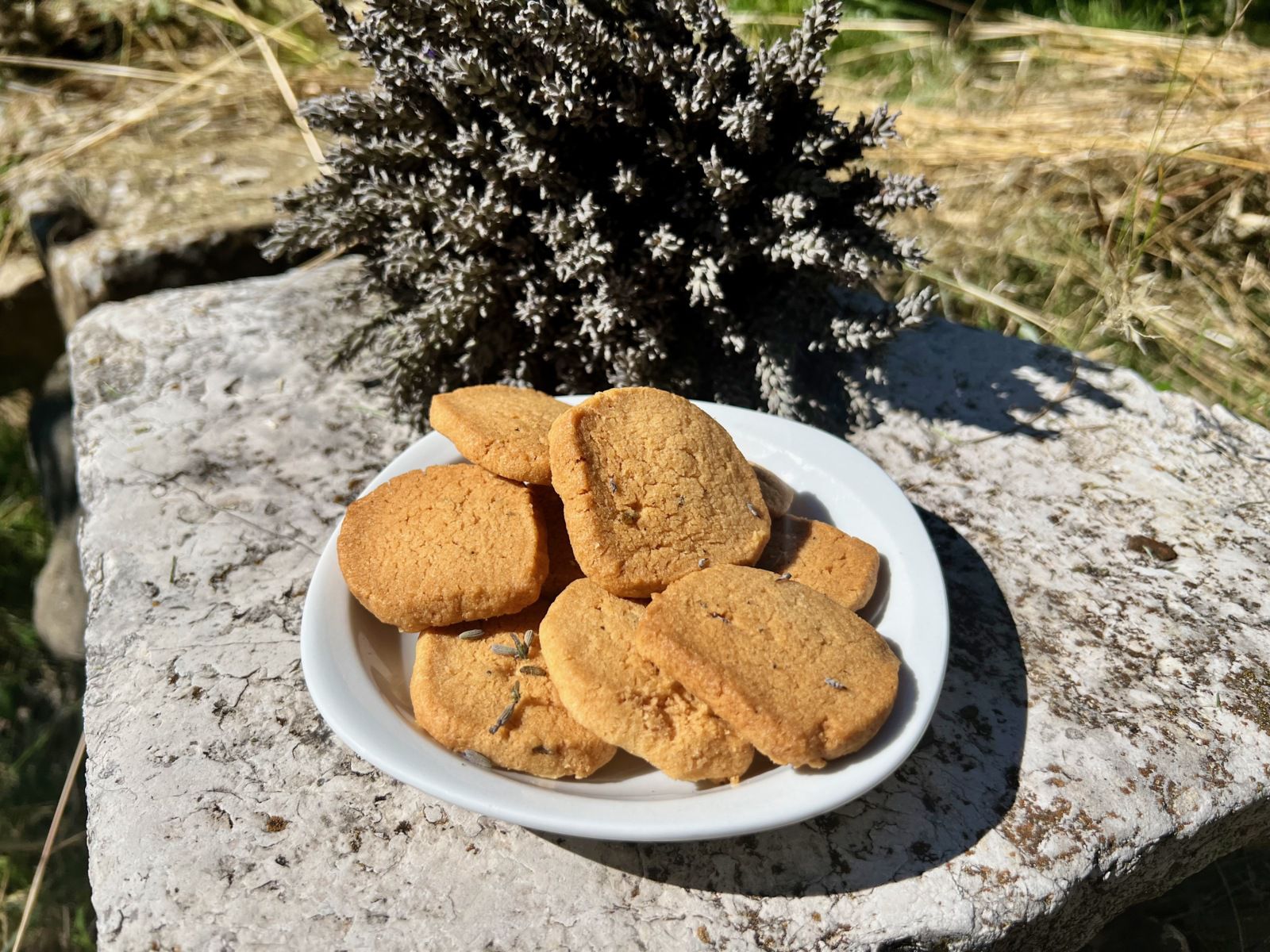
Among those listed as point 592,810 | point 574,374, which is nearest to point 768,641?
point 592,810

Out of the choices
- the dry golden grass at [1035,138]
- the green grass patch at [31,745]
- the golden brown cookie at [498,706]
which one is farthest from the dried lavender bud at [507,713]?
the dry golden grass at [1035,138]

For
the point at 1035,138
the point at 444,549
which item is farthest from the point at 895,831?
the point at 1035,138

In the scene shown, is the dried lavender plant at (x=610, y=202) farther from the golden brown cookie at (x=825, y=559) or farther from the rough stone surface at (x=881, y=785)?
the golden brown cookie at (x=825, y=559)

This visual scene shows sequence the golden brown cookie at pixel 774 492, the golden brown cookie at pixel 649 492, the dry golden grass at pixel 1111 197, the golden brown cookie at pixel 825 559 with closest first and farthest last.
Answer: the golden brown cookie at pixel 649 492 < the golden brown cookie at pixel 825 559 < the golden brown cookie at pixel 774 492 < the dry golden grass at pixel 1111 197

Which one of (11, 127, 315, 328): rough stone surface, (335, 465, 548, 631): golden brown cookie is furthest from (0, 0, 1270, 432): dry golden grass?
(335, 465, 548, 631): golden brown cookie

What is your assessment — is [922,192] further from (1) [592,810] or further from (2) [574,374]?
(1) [592,810]
